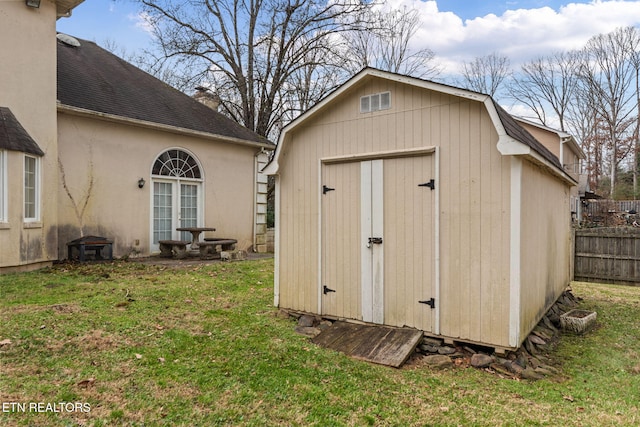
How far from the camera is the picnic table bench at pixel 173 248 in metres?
10.1

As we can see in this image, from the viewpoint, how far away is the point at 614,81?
2786 centimetres

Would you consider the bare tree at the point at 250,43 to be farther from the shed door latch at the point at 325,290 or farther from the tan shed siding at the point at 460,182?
the shed door latch at the point at 325,290

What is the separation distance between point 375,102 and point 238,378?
3375mm

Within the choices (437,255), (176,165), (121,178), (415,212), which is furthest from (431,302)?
(176,165)

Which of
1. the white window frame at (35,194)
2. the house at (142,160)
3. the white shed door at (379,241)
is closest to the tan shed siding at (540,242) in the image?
the white shed door at (379,241)

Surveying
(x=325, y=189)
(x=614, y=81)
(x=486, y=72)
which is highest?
(x=486, y=72)

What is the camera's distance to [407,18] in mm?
21391

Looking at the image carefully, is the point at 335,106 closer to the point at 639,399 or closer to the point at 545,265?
the point at 545,265

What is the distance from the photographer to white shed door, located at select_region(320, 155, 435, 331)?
14.6 ft

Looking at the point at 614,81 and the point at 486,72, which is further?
the point at 486,72

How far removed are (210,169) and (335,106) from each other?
7.49m

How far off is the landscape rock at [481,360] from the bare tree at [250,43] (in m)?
15.2

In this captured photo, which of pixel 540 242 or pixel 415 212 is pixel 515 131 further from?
pixel 540 242

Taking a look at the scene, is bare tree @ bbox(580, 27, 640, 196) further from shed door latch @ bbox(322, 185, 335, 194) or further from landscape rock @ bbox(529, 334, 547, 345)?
shed door latch @ bbox(322, 185, 335, 194)
